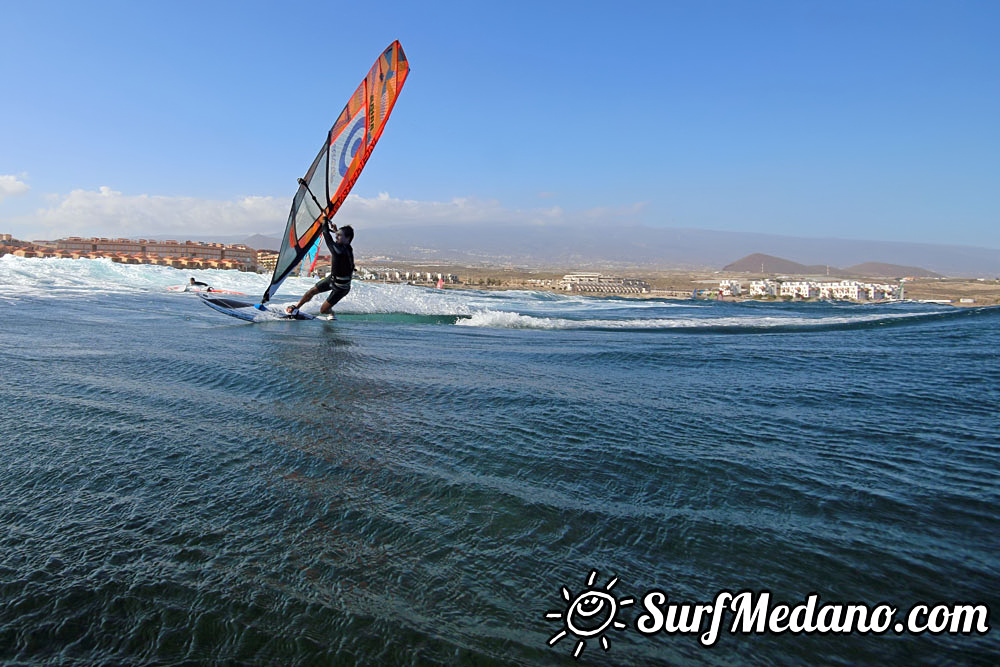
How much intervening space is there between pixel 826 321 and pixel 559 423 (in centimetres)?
1349

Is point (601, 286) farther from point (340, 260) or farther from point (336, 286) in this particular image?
point (340, 260)

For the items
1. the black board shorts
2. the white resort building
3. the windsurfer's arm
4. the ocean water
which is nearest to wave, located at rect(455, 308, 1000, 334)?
the black board shorts

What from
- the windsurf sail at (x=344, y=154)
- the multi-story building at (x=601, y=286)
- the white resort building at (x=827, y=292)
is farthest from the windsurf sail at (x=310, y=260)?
the white resort building at (x=827, y=292)

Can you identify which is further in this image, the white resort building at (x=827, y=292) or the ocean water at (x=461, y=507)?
the white resort building at (x=827, y=292)

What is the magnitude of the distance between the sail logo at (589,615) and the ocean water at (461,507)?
24mm

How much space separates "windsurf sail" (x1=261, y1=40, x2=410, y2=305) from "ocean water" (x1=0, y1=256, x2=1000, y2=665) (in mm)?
4938

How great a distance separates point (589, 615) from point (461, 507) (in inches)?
44.0

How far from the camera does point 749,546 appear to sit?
2934mm

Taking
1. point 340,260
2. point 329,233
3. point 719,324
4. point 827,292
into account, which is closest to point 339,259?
point 340,260

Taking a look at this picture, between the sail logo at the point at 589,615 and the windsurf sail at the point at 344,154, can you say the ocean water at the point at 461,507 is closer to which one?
the sail logo at the point at 589,615

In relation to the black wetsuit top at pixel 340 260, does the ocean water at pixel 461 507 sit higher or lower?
lower

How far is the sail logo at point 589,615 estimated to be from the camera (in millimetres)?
2264

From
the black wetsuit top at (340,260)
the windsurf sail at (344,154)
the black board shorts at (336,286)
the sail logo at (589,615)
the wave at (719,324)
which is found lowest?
the sail logo at (589,615)

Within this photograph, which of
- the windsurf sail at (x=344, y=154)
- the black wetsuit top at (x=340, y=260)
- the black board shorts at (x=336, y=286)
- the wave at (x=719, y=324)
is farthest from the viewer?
the wave at (x=719, y=324)
